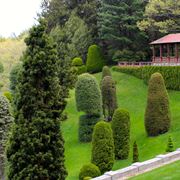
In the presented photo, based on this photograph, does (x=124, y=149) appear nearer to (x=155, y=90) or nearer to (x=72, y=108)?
(x=155, y=90)

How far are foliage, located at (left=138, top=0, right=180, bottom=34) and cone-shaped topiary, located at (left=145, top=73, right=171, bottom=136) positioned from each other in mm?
19935

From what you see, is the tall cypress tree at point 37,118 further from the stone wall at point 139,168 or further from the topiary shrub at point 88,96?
the topiary shrub at point 88,96

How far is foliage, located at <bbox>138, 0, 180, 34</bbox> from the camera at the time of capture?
50.2m

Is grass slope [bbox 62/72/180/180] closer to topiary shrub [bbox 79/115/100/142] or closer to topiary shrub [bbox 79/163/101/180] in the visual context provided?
topiary shrub [bbox 79/115/100/142]

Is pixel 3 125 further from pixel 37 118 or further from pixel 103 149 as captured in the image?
pixel 37 118

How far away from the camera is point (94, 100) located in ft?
109

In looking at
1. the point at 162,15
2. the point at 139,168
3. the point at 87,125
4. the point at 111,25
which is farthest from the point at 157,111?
the point at 111,25

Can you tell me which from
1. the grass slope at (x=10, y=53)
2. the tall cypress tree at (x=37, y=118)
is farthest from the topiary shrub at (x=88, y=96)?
the grass slope at (x=10, y=53)

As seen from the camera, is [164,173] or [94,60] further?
[94,60]

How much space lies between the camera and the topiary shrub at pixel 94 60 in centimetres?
5722

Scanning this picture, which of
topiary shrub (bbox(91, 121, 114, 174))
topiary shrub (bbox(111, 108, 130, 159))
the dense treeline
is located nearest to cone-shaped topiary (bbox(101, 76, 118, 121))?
topiary shrub (bbox(111, 108, 130, 159))

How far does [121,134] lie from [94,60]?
99.1 ft

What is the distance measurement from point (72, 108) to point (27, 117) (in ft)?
82.3

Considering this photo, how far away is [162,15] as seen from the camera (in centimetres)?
5119
